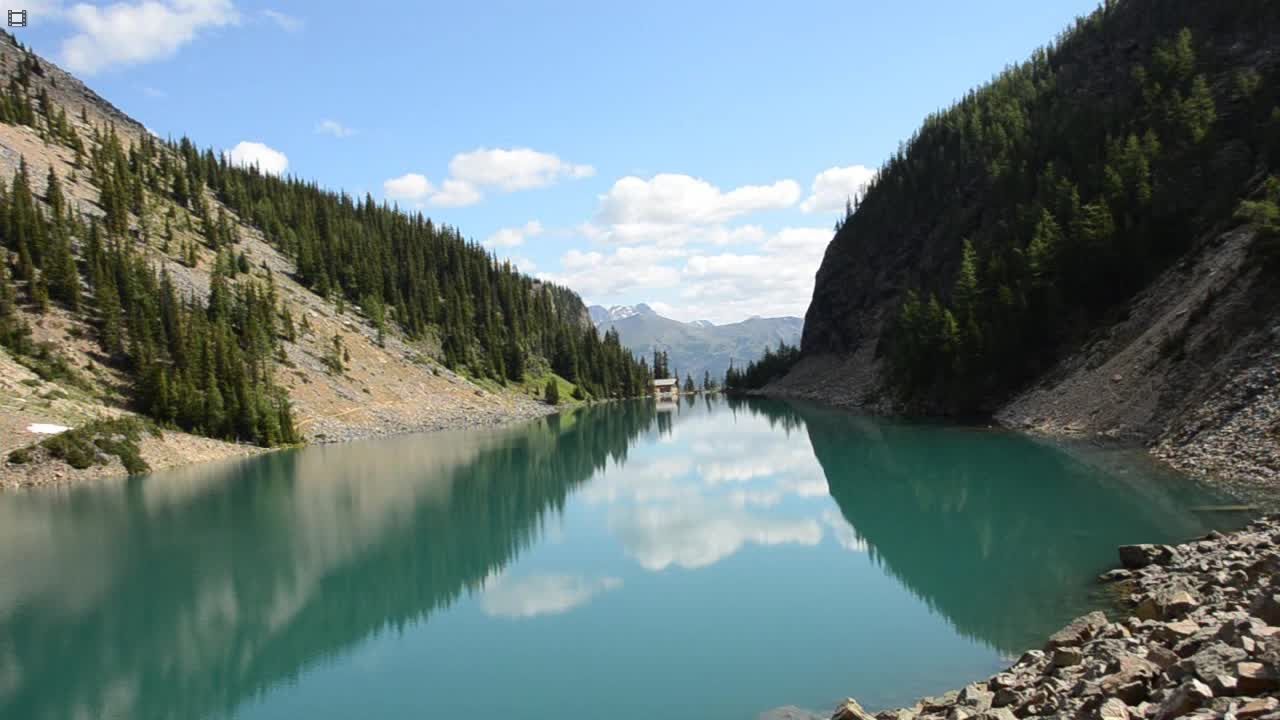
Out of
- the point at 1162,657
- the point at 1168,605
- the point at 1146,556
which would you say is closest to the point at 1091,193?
the point at 1146,556

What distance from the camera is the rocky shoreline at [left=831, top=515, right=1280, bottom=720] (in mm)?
8008

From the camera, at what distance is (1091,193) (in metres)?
69.5

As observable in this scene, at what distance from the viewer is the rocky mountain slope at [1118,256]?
36556 mm

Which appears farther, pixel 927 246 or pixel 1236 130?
pixel 927 246

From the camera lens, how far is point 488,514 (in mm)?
35844

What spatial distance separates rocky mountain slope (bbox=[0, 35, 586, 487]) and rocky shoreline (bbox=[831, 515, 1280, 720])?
1990 inches

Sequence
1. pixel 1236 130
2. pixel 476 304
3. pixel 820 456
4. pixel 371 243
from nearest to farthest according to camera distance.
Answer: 1. pixel 820 456
2. pixel 1236 130
3. pixel 371 243
4. pixel 476 304

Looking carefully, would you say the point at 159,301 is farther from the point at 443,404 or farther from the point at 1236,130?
the point at 1236,130

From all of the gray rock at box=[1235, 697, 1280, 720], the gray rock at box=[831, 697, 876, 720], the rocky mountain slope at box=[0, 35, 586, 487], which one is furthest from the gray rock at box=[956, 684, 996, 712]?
the rocky mountain slope at box=[0, 35, 586, 487]

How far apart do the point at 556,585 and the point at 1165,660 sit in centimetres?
1665

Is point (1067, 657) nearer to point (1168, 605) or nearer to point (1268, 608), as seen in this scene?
point (1268, 608)

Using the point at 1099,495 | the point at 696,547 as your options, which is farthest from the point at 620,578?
the point at 1099,495

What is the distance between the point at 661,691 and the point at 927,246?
107 metres

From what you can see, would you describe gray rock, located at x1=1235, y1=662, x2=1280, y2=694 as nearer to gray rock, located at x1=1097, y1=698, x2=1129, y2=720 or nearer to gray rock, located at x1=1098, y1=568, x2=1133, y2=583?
gray rock, located at x1=1097, y1=698, x2=1129, y2=720
